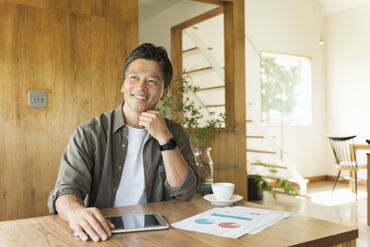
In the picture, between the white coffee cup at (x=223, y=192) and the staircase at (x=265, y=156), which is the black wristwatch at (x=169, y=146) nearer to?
the white coffee cup at (x=223, y=192)

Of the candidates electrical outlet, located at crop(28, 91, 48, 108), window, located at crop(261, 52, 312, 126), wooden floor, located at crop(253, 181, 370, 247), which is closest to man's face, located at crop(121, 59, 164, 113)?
electrical outlet, located at crop(28, 91, 48, 108)

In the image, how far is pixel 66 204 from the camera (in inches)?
45.3

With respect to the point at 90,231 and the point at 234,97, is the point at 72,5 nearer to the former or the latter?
the point at 234,97

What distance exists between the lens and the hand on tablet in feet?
3.01

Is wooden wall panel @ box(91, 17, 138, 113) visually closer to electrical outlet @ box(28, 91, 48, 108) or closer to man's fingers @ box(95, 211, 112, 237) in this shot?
electrical outlet @ box(28, 91, 48, 108)

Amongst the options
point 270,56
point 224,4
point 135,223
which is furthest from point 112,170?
point 270,56

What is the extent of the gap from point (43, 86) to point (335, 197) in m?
4.30

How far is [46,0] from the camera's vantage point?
2525 millimetres

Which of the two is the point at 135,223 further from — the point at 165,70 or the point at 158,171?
the point at 165,70

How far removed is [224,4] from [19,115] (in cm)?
211

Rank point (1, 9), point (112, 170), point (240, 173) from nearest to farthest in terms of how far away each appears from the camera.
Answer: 1. point (112, 170)
2. point (1, 9)
3. point (240, 173)

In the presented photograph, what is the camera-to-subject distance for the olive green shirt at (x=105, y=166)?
4.39 feet

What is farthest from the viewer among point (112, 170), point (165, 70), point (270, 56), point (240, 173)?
point (270, 56)

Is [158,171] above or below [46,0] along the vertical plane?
below
